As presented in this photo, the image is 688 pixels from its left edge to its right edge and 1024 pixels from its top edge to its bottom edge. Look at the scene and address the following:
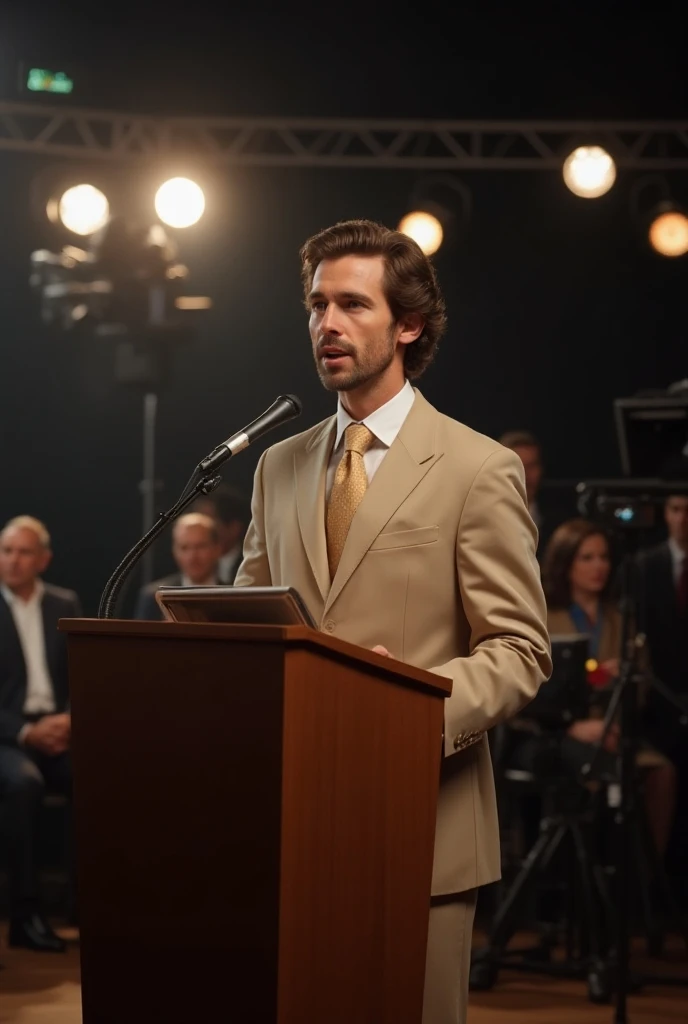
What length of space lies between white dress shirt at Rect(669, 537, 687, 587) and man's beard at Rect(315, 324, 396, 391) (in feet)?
12.8

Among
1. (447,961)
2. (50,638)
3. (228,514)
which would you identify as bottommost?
(447,961)

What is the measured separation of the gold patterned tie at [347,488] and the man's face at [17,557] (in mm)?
3868

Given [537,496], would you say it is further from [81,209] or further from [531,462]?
[81,209]

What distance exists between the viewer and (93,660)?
178 cm

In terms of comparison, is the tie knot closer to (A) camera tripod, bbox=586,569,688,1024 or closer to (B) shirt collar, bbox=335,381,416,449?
(B) shirt collar, bbox=335,381,416,449

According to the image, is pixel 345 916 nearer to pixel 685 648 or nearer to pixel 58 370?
pixel 685 648

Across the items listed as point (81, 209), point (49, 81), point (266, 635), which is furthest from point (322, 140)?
point (266, 635)

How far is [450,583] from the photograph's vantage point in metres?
2.17

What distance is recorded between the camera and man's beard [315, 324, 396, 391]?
2.28 meters

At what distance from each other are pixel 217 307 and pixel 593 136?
8.21 ft

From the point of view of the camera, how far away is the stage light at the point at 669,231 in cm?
725

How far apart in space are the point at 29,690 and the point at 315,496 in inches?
154

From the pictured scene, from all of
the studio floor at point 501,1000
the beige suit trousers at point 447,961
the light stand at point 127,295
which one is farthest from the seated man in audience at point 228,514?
the beige suit trousers at point 447,961

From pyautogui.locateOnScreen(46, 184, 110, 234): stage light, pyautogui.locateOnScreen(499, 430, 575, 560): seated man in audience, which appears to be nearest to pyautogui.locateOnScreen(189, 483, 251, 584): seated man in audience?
pyautogui.locateOnScreen(499, 430, 575, 560): seated man in audience
